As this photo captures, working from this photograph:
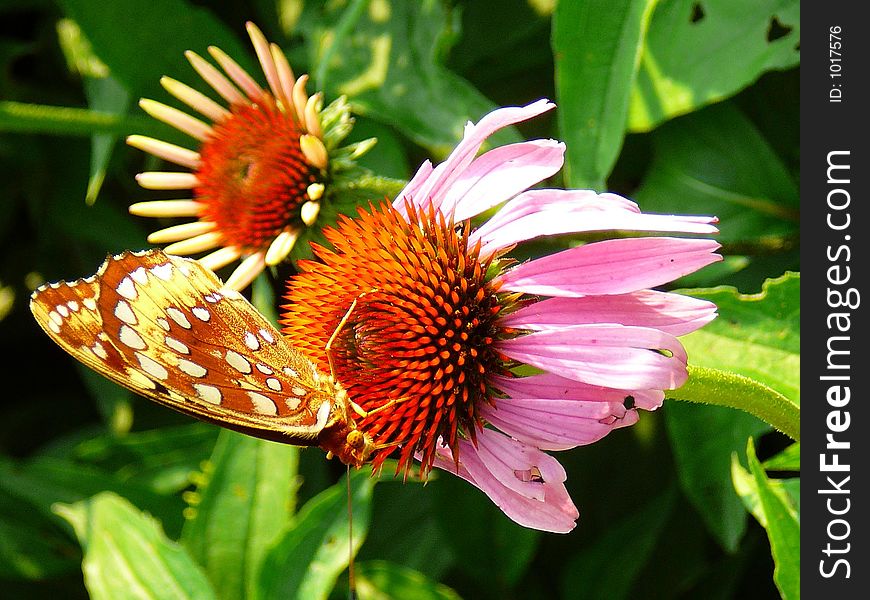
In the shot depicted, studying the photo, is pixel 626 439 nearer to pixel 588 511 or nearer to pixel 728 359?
pixel 588 511

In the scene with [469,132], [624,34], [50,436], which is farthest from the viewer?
[50,436]

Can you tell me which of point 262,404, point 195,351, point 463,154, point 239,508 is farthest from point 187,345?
point 239,508

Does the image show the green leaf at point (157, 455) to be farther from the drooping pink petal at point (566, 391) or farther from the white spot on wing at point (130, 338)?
the drooping pink petal at point (566, 391)

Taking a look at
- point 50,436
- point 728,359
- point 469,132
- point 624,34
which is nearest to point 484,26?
point 624,34

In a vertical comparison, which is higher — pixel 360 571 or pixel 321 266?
pixel 321 266

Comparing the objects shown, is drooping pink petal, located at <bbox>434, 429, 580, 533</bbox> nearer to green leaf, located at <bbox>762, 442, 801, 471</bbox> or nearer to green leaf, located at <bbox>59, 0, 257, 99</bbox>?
green leaf, located at <bbox>762, 442, 801, 471</bbox>

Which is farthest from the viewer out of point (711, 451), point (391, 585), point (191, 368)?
point (391, 585)

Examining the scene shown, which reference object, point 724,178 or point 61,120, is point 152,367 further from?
point 724,178
